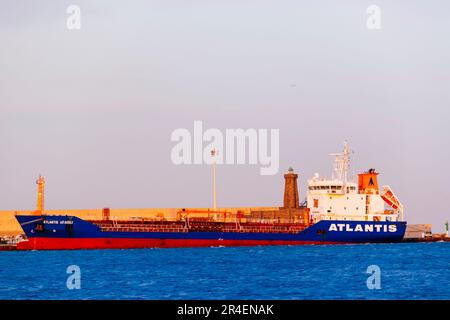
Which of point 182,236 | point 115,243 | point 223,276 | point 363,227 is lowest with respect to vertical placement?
point 223,276

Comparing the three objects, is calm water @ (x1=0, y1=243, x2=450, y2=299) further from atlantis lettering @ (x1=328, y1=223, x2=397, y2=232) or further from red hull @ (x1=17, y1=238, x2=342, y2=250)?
atlantis lettering @ (x1=328, y1=223, x2=397, y2=232)

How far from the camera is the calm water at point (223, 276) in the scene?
3397 centimetres

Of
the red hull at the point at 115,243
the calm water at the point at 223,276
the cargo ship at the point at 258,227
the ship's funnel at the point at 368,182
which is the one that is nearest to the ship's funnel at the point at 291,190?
the cargo ship at the point at 258,227

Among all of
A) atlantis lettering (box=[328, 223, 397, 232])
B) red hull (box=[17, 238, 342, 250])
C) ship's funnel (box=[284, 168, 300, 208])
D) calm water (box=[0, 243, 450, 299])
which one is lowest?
calm water (box=[0, 243, 450, 299])

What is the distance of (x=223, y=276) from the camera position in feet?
138

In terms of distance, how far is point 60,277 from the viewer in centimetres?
4200

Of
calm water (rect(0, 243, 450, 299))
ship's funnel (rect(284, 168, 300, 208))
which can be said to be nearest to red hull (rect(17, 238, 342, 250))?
calm water (rect(0, 243, 450, 299))

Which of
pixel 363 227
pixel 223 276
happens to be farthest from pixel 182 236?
pixel 223 276

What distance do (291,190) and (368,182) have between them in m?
14.6

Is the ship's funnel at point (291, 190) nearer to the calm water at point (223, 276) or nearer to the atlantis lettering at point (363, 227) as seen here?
the atlantis lettering at point (363, 227)

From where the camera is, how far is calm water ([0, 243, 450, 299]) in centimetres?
3397

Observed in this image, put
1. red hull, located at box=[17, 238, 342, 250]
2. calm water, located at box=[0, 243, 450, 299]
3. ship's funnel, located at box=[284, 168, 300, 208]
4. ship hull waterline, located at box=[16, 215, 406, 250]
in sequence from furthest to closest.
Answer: ship's funnel, located at box=[284, 168, 300, 208], red hull, located at box=[17, 238, 342, 250], ship hull waterline, located at box=[16, 215, 406, 250], calm water, located at box=[0, 243, 450, 299]

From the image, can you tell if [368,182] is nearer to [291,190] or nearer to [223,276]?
[291,190]
